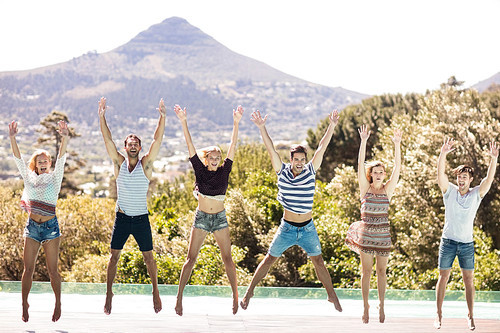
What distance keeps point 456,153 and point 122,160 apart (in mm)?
18292

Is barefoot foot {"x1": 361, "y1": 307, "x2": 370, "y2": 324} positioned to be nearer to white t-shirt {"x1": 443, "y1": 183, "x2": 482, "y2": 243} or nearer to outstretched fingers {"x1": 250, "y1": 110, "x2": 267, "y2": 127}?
white t-shirt {"x1": 443, "y1": 183, "x2": 482, "y2": 243}

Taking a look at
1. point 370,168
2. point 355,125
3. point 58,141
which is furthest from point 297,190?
point 58,141

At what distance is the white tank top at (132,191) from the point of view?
7.61 meters

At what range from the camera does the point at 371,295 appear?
9469 millimetres

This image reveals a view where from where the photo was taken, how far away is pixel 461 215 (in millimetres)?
7785

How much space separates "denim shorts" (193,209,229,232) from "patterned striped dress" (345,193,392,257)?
1629 millimetres

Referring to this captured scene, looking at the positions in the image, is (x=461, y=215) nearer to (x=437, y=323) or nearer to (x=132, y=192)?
(x=437, y=323)

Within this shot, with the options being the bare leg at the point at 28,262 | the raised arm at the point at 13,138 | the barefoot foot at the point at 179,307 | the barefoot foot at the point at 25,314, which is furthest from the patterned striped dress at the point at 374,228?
the raised arm at the point at 13,138

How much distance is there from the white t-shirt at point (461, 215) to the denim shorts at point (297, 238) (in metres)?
1.54

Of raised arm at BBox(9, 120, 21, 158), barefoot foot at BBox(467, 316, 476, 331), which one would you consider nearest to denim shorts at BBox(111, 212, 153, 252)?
raised arm at BBox(9, 120, 21, 158)

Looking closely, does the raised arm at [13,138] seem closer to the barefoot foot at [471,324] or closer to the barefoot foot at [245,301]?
the barefoot foot at [245,301]

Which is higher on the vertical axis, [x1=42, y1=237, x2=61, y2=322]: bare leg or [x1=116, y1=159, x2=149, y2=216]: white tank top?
[x1=116, y1=159, x2=149, y2=216]: white tank top

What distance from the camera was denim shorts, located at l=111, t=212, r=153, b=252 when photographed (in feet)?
25.0

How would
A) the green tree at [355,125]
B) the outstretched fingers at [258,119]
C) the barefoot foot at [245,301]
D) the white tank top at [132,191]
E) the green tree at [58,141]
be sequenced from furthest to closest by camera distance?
the green tree at [58,141] < the green tree at [355,125] < the barefoot foot at [245,301] < the outstretched fingers at [258,119] < the white tank top at [132,191]
